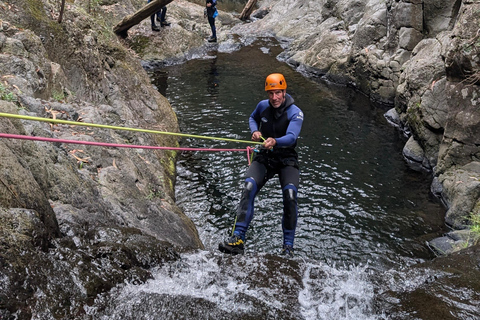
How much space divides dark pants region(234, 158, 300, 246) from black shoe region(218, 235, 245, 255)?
0.11 meters

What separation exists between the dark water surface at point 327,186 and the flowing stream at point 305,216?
0.03 metres

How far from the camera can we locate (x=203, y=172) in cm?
971

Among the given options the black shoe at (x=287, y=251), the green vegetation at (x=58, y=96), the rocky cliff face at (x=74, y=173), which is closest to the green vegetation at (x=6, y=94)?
the rocky cliff face at (x=74, y=173)

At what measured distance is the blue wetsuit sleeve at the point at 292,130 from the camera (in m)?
6.01

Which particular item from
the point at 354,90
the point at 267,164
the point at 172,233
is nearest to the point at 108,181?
the point at 172,233

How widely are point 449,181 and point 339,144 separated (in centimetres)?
345

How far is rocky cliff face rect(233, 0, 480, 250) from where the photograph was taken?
8.83 m

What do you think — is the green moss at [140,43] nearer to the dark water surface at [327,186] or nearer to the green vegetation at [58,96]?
the dark water surface at [327,186]

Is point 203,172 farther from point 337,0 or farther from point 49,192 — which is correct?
point 337,0

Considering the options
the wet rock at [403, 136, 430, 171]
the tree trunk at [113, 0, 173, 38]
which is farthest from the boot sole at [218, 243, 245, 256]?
the tree trunk at [113, 0, 173, 38]

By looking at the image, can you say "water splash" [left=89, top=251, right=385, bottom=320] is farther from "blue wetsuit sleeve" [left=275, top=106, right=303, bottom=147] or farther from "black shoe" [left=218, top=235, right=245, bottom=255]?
"blue wetsuit sleeve" [left=275, top=106, right=303, bottom=147]

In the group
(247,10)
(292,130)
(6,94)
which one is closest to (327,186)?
(292,130)

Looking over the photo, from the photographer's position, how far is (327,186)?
9211 mm

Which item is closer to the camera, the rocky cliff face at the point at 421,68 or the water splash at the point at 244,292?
the water splash at the point at 244,292
